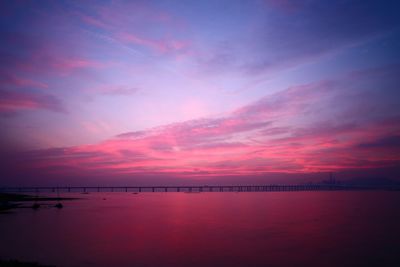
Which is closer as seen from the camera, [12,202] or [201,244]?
[201,244]

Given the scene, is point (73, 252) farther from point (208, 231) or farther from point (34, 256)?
point (208, 231)

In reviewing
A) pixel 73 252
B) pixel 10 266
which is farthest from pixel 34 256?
pixel 10 266

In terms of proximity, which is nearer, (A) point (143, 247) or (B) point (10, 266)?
(B) point (10, 266)

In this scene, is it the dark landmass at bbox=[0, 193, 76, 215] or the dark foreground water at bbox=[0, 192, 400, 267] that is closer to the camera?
the dark foreground water at bbox=[0, 192, 400, 267]

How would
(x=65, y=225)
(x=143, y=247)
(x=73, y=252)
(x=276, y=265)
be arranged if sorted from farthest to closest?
(x=65, y=225), (x=143, y=247), (x=73, y=252), (x=276, y=265)

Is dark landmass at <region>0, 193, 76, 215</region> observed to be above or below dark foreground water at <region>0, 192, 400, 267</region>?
above

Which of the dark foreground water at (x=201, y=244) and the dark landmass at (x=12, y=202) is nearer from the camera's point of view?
the dark foreground water at (x=201, y=244)

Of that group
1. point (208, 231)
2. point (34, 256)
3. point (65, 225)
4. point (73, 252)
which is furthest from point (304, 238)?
point (65, 225)

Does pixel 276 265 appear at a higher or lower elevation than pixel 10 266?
lower

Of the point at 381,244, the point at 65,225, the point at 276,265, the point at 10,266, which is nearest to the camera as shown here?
the point at 10,266

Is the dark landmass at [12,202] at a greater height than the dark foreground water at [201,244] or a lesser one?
greater

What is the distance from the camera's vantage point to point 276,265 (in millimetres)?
23094

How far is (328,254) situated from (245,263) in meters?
7.95

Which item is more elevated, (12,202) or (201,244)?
(12,202)
